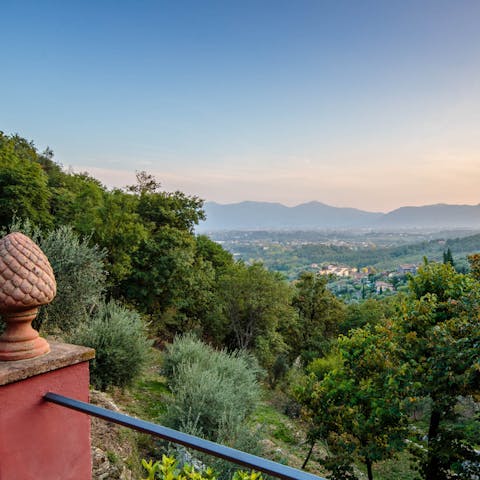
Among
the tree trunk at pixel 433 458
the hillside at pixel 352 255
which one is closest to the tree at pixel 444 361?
the tree trunk at pixel 433 458

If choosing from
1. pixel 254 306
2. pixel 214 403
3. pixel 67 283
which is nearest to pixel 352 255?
pixel 254 306

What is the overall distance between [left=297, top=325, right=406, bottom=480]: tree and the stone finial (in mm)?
7116

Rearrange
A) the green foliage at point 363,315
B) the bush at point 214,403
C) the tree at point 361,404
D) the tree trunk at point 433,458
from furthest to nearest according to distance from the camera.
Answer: the green foliage at point 363,315
the tree at point 361,404
the tree trunk at point 433,458
the bush at point 214,403

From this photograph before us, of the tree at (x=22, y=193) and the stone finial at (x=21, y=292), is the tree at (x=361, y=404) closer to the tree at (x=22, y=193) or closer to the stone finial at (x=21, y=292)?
the stone finial at (x=21, y=292)

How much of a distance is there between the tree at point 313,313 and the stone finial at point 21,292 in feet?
71.8

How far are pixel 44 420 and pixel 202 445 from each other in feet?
2.60

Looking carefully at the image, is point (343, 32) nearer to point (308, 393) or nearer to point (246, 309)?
point (246, 309)

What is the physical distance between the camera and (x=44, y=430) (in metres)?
1.34

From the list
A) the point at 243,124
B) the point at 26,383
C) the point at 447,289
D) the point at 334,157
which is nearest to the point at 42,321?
the point at 26,383

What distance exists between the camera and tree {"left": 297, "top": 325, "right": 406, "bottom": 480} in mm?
6809

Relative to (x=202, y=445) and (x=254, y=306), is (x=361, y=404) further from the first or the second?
(x=254, y=306)

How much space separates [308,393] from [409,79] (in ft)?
70.3

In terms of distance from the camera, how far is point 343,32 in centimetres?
1723

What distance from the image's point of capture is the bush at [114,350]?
22.4 feet
